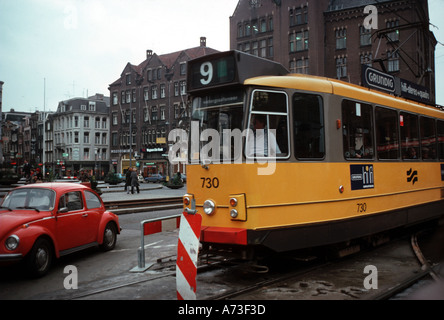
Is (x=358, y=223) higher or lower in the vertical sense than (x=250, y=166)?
lower

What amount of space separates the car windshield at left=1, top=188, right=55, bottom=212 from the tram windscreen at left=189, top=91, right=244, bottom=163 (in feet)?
9.62

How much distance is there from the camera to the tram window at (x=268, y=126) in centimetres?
617

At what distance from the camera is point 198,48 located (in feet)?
203

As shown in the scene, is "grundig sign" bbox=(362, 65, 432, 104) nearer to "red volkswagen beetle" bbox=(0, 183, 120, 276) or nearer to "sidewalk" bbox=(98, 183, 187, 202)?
"red volkswagen beetle" bbox=(0, 183, 120, 276)

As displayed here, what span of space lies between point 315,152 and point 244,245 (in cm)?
200

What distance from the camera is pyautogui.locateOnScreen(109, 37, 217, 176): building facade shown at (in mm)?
62375

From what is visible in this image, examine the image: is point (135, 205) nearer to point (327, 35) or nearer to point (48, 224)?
point (48, 224)

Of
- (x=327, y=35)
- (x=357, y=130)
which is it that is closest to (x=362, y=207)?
(x=357, y=130)

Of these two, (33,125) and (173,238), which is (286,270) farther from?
(33,125)

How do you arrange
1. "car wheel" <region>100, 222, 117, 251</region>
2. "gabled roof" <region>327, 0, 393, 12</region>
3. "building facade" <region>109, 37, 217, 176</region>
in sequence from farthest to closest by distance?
"building facade" <region>109, 37, 217, 176</region> < "gabled roof" <region>327, 0, 393, 12</region> < "car wheel" <region>100, 222, 117, 251</region>

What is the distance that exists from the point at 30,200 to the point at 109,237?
2.19 metres

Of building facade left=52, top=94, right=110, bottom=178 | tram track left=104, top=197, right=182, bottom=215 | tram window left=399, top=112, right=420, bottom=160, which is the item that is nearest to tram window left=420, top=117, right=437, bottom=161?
tram window left=399, top=112, right=420, bottom=160

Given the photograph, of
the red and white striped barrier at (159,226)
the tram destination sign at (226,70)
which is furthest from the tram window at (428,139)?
the red and white striped barrier at (159,226)
